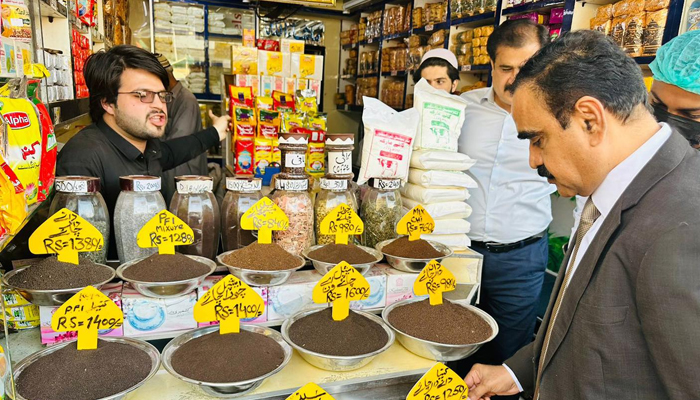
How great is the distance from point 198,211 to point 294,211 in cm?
27

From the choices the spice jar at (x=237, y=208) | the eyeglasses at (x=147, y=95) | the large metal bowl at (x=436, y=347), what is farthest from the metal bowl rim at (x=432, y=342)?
the eyeglasses at (x=147, y=95)

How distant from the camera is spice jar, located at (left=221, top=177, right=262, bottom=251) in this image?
1.32m

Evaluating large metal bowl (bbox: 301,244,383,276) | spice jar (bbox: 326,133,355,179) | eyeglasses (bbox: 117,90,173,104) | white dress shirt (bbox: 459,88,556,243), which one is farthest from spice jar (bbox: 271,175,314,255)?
white dress shirt (bbox: 459,88,556,243)

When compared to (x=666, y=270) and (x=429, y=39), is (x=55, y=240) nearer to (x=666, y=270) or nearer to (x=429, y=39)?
(x=666, y=270)

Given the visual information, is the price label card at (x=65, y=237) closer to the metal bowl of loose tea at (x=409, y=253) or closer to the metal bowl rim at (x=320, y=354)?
the metal bowl rim at (x=320, y=354)

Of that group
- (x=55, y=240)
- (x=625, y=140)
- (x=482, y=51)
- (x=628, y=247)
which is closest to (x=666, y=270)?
(x=628, y=247)

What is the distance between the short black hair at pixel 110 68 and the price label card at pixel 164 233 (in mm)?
898

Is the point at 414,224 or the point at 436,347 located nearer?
the point at 436,347

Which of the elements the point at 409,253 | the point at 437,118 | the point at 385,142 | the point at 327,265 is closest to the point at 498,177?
the point at 437,118

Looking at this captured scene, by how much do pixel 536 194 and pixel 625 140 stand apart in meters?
1.28

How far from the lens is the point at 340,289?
1.10m

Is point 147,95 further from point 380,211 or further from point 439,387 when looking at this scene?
point 439,387

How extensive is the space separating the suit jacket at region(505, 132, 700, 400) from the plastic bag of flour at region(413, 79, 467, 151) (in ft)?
2.87

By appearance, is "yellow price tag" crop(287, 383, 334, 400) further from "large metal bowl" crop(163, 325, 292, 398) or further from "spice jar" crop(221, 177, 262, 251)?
"spice jar" crop(221, 177, 262, 251)
